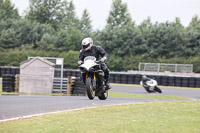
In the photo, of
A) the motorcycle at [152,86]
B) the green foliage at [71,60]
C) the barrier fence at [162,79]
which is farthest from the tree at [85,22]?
the motorcycle at [152,86]

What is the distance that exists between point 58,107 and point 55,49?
50.5m

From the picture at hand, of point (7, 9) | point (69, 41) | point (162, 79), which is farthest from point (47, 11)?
point (162, 79)

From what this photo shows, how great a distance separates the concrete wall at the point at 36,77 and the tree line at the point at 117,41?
81.9 feet

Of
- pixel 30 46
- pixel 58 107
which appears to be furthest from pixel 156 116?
pixel 30 46

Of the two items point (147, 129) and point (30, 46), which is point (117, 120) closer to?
point (147, 129)

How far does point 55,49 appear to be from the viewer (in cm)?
6372

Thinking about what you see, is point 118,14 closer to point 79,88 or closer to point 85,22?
point 85,22

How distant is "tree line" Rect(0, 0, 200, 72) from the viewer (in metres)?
52.9

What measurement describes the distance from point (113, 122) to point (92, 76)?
2.56 m

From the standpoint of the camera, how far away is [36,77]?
82.1ft

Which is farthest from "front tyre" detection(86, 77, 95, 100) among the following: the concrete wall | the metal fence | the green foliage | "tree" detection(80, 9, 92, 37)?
"tree" detection(80, 9, 92, 37)

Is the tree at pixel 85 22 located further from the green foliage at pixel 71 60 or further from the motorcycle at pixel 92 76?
the motorcycle at pixel 92 76

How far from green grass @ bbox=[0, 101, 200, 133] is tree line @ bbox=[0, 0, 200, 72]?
118 feet

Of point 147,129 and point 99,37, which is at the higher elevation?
point 99,37
